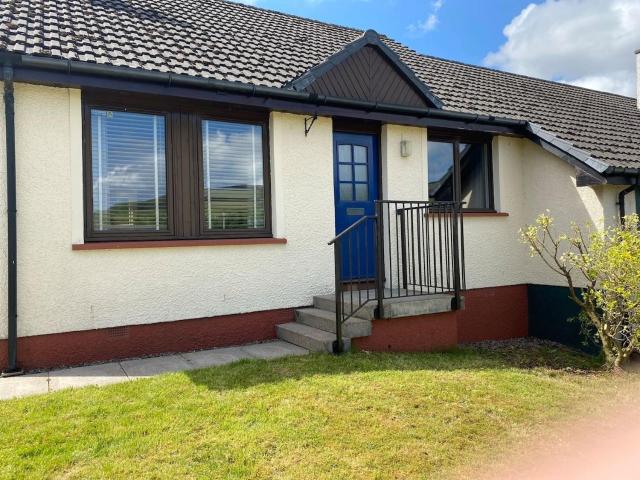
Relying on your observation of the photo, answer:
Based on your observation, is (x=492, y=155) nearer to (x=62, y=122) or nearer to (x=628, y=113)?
(x=628, y=113)

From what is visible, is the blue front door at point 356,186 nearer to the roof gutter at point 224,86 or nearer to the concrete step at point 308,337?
the roof gutter at point 224,86

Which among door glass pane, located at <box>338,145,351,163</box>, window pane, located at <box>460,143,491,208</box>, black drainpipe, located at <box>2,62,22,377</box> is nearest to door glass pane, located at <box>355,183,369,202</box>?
door glass pane, located at <box>338,145,351,163</box>

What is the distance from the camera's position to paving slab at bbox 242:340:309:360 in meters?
5.14

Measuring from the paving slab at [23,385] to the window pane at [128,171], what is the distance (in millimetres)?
1709

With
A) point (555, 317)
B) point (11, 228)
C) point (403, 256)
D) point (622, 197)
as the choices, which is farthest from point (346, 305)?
point (622, 197)

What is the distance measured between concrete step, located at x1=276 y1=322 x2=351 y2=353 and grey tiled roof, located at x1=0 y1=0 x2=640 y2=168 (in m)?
3.24

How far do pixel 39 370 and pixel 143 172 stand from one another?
8.14 ft

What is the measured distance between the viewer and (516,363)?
6227 millimetres

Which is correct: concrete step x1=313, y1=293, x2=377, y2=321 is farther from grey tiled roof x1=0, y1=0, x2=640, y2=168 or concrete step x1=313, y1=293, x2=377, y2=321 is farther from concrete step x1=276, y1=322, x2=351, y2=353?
grey tiled roof x1=0, y1=0, x2=640, y2=168

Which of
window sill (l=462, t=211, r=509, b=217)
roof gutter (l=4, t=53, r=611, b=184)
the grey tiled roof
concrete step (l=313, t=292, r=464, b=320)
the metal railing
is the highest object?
the grey tiled roof

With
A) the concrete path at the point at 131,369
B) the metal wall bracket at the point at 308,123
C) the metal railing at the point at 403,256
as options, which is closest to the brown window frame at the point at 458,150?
the metal railing at the point at 403,256

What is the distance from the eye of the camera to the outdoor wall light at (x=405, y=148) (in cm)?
728

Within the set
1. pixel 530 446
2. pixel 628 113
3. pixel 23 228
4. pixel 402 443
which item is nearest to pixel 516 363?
pixel 530 446

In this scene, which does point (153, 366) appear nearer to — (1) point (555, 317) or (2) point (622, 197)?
(1) point (555, 317)
